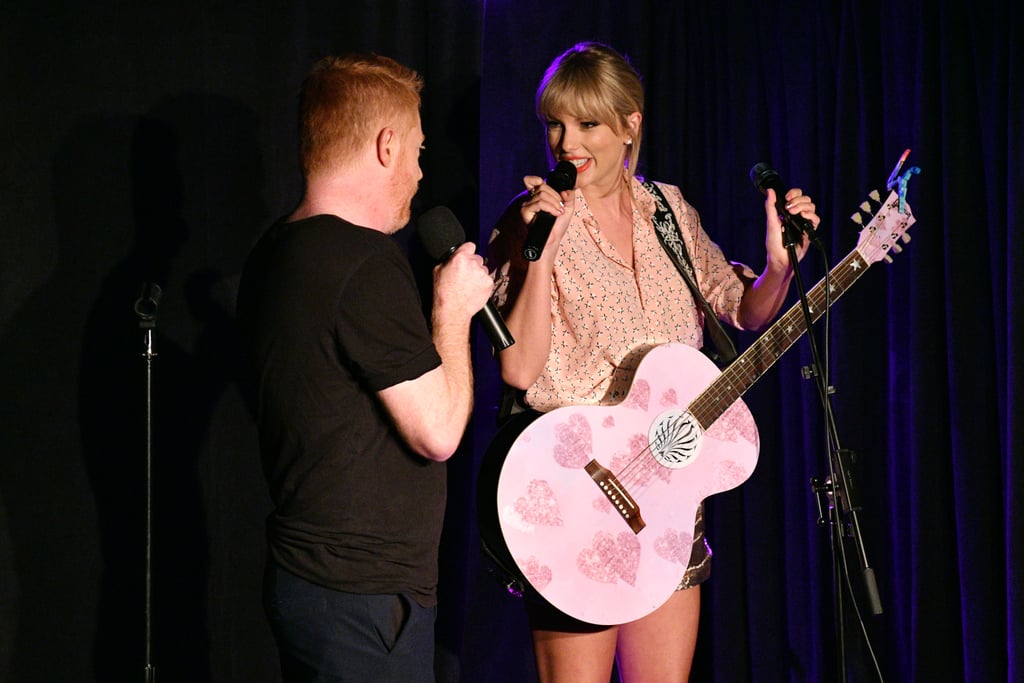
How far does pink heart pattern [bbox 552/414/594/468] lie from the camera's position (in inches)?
83.6

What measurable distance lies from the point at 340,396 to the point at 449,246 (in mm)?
405

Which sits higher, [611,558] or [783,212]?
[783,212]

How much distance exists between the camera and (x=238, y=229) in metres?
2.84

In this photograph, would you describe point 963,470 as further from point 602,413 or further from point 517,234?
point 517,234

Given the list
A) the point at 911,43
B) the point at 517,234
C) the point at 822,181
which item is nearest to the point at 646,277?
the point at 517,234

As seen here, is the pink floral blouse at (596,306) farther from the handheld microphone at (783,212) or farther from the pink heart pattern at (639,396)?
the handheld microphone at (783,212)

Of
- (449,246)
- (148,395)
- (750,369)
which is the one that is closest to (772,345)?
(750,369)

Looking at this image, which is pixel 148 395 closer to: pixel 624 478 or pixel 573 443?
pixel 573 443

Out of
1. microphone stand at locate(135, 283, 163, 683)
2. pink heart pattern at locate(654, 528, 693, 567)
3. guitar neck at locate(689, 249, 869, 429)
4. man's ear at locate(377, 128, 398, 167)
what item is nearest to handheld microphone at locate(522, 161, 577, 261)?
man's ear at locate(377, 128, 398, 167)

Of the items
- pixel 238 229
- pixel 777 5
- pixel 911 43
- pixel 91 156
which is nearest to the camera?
pixel 91 156

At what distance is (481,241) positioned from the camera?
310 cm

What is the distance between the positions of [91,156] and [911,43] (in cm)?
258

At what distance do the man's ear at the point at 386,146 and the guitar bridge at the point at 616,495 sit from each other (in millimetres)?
855

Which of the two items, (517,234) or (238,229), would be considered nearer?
(517,234)
